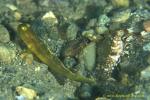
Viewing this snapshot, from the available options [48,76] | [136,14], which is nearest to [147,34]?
[136,14]

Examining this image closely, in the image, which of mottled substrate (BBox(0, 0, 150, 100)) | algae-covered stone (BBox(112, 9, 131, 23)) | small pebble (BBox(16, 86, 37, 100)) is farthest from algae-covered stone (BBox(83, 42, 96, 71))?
small pebble (BBox(16, 86, 37, 100))

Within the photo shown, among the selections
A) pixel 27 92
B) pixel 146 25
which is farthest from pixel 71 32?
pixel 27 92

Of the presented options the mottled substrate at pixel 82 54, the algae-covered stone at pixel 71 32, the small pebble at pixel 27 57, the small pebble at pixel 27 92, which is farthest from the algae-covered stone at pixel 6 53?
the algae-covered stone at pixel 71 32

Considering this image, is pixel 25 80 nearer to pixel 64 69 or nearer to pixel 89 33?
pixel 64 69

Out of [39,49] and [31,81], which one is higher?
[39,49]

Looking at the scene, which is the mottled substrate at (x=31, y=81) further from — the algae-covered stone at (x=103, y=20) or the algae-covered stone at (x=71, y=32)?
the algae-covered stone at (x=103, y=20)

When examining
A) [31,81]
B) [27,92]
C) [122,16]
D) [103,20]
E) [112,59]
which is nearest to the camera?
[27,92]

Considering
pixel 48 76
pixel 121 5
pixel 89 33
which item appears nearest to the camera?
pixel 48 76

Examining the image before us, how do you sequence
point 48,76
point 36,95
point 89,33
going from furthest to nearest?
point 89,33, point 48,76, point 36,95

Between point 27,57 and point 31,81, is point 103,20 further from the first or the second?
point 31,81
